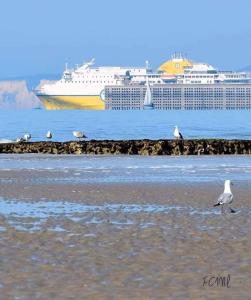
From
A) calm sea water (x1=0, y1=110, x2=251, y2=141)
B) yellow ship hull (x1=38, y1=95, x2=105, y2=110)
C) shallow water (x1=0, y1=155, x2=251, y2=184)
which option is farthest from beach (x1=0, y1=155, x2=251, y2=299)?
yellow ship hull (x1=38, y1=95, x2=105, y2=110)

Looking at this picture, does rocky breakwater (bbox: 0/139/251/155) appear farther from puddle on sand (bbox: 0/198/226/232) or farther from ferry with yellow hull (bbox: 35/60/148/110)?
ferry with yellow hull (bbox: 35/60/148/110)

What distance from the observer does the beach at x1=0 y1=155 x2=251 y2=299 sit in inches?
301

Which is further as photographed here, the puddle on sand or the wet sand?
the puddle on sand

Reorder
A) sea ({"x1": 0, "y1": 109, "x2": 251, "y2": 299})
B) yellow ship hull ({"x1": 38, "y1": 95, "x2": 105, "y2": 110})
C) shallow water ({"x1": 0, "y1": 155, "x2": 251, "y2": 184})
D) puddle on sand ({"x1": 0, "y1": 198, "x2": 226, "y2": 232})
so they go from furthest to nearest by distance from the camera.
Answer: yellow ship hull ({"x1": 38, "y1": 95, "x2": 105, "y2": 110}), shallow water ({"x1": 0, "y1": 155, "x2": 251, "y2": 184}), puddle on sand ({"x1": 0, "y1": 198, "x2": 226, "y2": 232}), sea ({"x1": 0, "y1": 109, "x2": 251, "y2": 299})

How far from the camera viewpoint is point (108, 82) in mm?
169750

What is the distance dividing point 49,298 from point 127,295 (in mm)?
564

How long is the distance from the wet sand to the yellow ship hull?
150090mm

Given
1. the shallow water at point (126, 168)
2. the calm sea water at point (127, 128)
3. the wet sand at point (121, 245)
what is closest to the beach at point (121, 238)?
the wet sand at point (121, 245)

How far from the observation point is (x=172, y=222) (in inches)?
478

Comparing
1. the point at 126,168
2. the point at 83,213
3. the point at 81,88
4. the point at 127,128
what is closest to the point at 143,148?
the point at 126,168

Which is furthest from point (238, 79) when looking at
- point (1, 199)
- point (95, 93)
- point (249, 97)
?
point (1, 199)

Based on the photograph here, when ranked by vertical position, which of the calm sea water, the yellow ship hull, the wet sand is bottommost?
the wet sand

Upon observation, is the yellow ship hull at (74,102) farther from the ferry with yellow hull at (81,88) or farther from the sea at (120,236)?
the sea at (120,236)

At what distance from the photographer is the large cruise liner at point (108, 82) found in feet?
547
